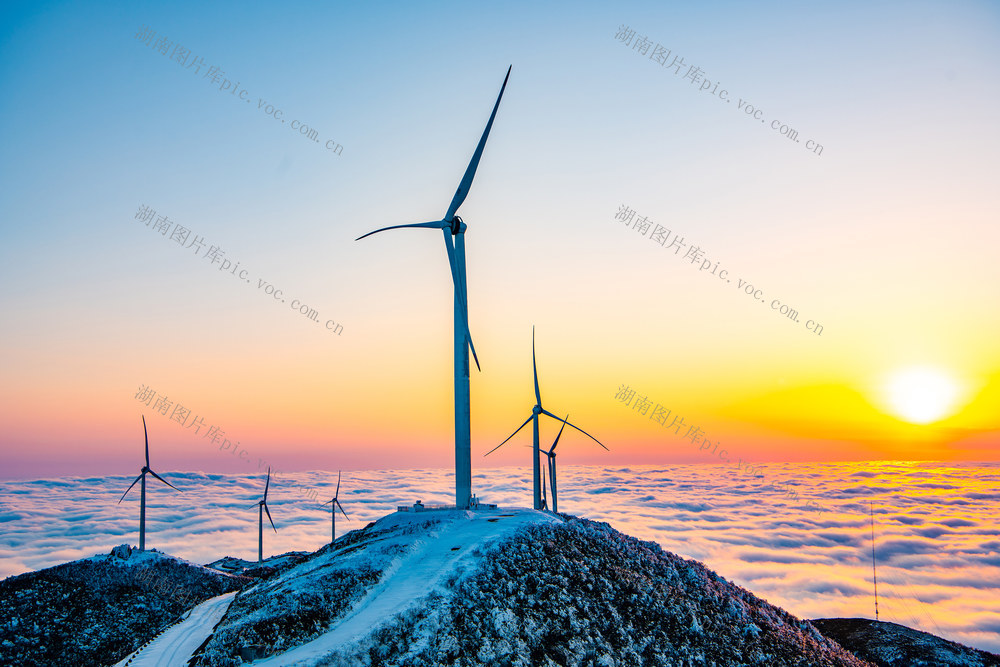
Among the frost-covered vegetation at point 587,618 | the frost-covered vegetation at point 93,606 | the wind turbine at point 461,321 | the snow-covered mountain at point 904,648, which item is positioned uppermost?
the wind turbine at point 461,321

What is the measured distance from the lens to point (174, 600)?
81.8 meters

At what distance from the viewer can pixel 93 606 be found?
244 feet

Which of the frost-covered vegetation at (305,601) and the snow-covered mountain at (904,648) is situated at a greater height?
the frost-covered vegetation at (305,601)

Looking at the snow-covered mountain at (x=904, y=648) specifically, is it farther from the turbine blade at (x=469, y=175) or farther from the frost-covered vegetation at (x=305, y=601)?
the turbine blade at (x=469, y=175)

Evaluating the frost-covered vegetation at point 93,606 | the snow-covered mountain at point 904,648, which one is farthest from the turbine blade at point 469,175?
the snow-covered mountain at point 904,648

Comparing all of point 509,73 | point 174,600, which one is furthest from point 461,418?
point 174,600

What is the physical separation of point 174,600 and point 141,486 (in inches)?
1100

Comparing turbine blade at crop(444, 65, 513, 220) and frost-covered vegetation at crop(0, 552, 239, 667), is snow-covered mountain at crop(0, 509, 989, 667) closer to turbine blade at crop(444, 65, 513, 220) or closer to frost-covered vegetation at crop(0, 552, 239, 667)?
frost-covered vegetation at crop(0, 552, 239, 667)

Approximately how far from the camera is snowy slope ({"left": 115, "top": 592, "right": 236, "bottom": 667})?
48.1 metres

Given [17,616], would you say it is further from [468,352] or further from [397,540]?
[468,352]

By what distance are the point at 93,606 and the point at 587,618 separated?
63.8m

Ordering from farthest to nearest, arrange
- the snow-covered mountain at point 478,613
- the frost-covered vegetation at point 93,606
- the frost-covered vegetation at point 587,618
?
1. the frost-covered vegetation at point 93,606
2. the snow-covered mountain at point 478,613
3. the frost-covered vegetation at point 587,618

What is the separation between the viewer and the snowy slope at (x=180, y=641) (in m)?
48.1

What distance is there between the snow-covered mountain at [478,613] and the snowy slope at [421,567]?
0.14m
